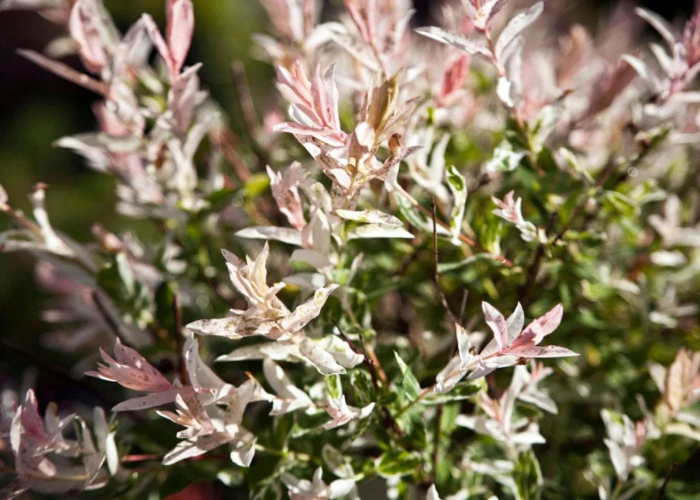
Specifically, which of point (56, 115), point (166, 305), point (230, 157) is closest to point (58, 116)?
point (56, 115)

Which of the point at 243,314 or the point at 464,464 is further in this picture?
the point at 464,464

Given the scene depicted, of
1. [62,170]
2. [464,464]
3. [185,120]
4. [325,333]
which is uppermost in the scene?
[185,120]

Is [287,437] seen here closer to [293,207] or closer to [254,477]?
[254,477]

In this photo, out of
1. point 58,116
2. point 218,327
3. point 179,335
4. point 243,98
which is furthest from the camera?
point 58,116

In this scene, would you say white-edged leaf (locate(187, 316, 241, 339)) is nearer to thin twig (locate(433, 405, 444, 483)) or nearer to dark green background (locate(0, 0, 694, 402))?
thin twig (locate(433, 405, 444, 483))

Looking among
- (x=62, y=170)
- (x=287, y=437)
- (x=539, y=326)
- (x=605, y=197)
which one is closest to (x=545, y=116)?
(x=605, y=197)

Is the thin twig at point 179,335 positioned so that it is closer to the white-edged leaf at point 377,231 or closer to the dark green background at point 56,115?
the white-edged leaf at point 377,231

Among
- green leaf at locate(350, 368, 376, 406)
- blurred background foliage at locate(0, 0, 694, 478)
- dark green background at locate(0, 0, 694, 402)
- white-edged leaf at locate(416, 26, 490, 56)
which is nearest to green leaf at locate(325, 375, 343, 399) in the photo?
green leaf at locate(350, 368, 376, 406)

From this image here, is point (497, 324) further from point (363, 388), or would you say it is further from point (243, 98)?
point (243, 98)
